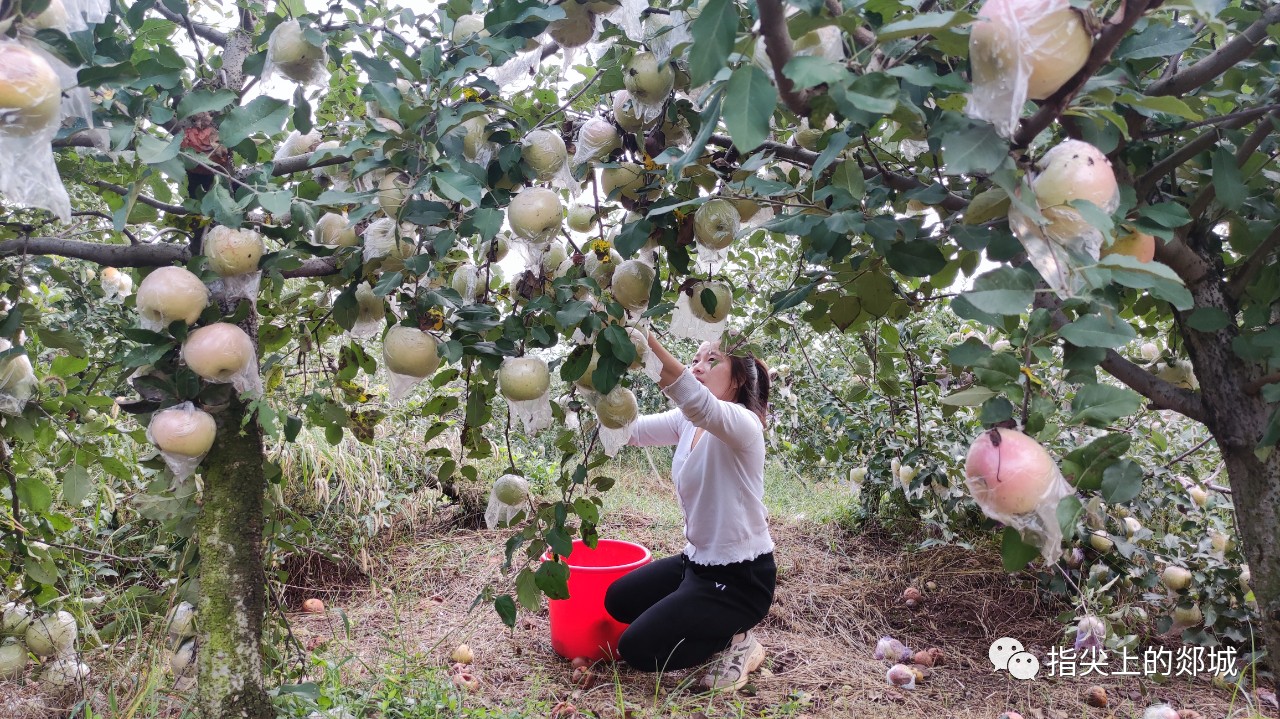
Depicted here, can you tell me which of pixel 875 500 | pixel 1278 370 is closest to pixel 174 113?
pixel 1278 370

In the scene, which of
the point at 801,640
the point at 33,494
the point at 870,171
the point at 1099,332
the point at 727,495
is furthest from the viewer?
the point at 801,640

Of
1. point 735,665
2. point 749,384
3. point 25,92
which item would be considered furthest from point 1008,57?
point 735,665

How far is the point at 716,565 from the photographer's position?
2.75 meters

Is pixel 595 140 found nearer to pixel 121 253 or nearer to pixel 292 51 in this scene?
pixel 292 51

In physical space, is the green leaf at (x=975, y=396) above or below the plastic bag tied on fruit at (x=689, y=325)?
above

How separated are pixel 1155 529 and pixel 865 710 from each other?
1.34 meters

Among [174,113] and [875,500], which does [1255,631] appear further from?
[174,113]

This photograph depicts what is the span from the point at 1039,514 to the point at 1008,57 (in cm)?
52

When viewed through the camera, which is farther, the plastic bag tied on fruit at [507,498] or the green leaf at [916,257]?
the plastic bag tied on fruit at [507,498]

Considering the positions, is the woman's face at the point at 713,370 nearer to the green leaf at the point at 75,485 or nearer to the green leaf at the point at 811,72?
the green leaf at the point at 75,485

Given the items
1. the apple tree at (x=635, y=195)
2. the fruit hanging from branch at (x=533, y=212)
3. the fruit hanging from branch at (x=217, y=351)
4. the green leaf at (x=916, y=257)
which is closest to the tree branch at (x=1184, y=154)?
the apple tree at (x=635, y=195)

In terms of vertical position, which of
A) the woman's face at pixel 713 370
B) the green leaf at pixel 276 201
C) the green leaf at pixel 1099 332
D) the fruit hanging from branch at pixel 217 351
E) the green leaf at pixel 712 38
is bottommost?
the woman's face at pixel 713 370

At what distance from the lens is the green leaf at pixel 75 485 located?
5.07 feet

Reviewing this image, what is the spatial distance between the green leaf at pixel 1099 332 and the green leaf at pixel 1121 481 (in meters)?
0.23
